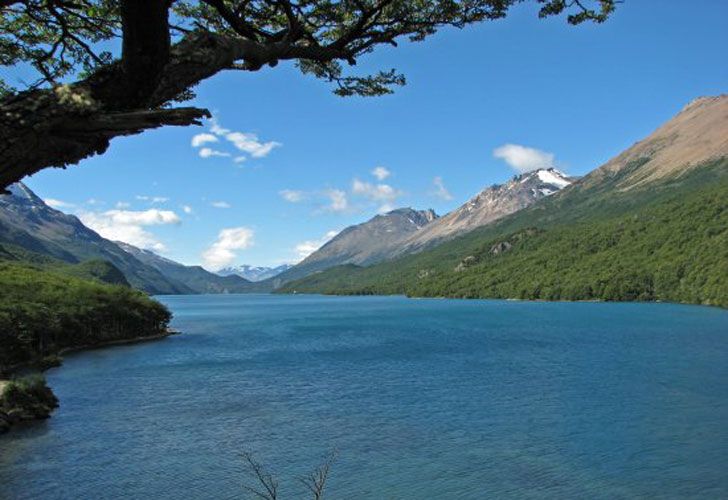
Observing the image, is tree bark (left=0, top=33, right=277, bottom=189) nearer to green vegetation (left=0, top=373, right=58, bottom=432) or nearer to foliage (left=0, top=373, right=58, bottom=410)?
green vegetation (left=0, top=373, right=58, bottom=432)

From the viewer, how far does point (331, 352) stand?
101m

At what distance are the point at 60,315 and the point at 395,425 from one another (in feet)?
261

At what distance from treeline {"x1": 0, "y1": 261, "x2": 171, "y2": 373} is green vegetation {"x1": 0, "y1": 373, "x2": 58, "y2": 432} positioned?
13499 mm

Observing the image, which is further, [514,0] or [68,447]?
[68,447]

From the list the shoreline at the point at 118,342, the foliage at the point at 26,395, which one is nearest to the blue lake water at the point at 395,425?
the foliage at the point at 26,395

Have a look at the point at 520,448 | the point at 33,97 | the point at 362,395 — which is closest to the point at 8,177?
the point at 33,97

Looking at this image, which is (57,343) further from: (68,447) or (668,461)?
(668,461)

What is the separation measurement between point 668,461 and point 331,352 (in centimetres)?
6771

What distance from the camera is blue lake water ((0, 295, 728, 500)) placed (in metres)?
36.0

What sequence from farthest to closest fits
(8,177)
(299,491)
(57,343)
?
(57,343) < (299,491) < (8,177)

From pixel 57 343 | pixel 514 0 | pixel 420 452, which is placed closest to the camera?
pixel 514 0

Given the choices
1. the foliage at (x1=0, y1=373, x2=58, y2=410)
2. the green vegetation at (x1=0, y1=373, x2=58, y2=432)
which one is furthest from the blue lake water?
the foliage at (x1=0, y1=373, x2=58, y2=410)

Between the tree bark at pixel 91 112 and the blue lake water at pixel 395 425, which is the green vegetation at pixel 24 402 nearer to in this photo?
the blue lake water at pixel 395 425

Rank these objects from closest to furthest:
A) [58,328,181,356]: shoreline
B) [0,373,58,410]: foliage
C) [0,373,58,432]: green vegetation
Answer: [0,373,58,432]: green vegetation
[0,373,58,410]: foliage
[58,328,181,356]: shoreline
